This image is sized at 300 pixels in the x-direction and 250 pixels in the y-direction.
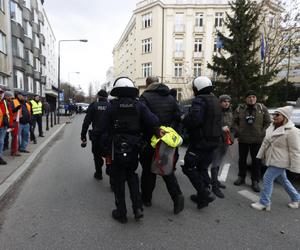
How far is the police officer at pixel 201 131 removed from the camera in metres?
3.56

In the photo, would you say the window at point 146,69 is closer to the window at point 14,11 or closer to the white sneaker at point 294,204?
the window at point 14,11

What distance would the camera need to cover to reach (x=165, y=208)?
3822 mm

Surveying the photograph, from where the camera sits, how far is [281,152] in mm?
3656

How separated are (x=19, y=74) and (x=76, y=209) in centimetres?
2190

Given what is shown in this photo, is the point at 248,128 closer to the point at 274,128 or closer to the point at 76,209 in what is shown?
the point at 274,128

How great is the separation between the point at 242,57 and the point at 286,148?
11.9 meters

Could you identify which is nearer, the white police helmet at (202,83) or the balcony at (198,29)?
the white police helmet at (202,83)

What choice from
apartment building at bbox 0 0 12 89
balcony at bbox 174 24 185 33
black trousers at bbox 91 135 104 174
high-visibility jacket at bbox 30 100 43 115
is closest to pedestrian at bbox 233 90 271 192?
black trousers at bbox 91 135 104 174

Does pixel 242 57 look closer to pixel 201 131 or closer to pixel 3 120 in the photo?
pixel 201 131

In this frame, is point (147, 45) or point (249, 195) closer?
point (249, 195)

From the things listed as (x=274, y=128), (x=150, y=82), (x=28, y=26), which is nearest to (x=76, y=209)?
(x=150, y=82)

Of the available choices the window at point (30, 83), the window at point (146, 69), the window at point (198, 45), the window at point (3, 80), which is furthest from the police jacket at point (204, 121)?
the window at point (198, 45)

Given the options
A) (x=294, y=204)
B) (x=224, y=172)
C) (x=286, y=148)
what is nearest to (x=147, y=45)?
(x=224, y=172)

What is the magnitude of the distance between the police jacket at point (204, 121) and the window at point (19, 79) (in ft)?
71.4
